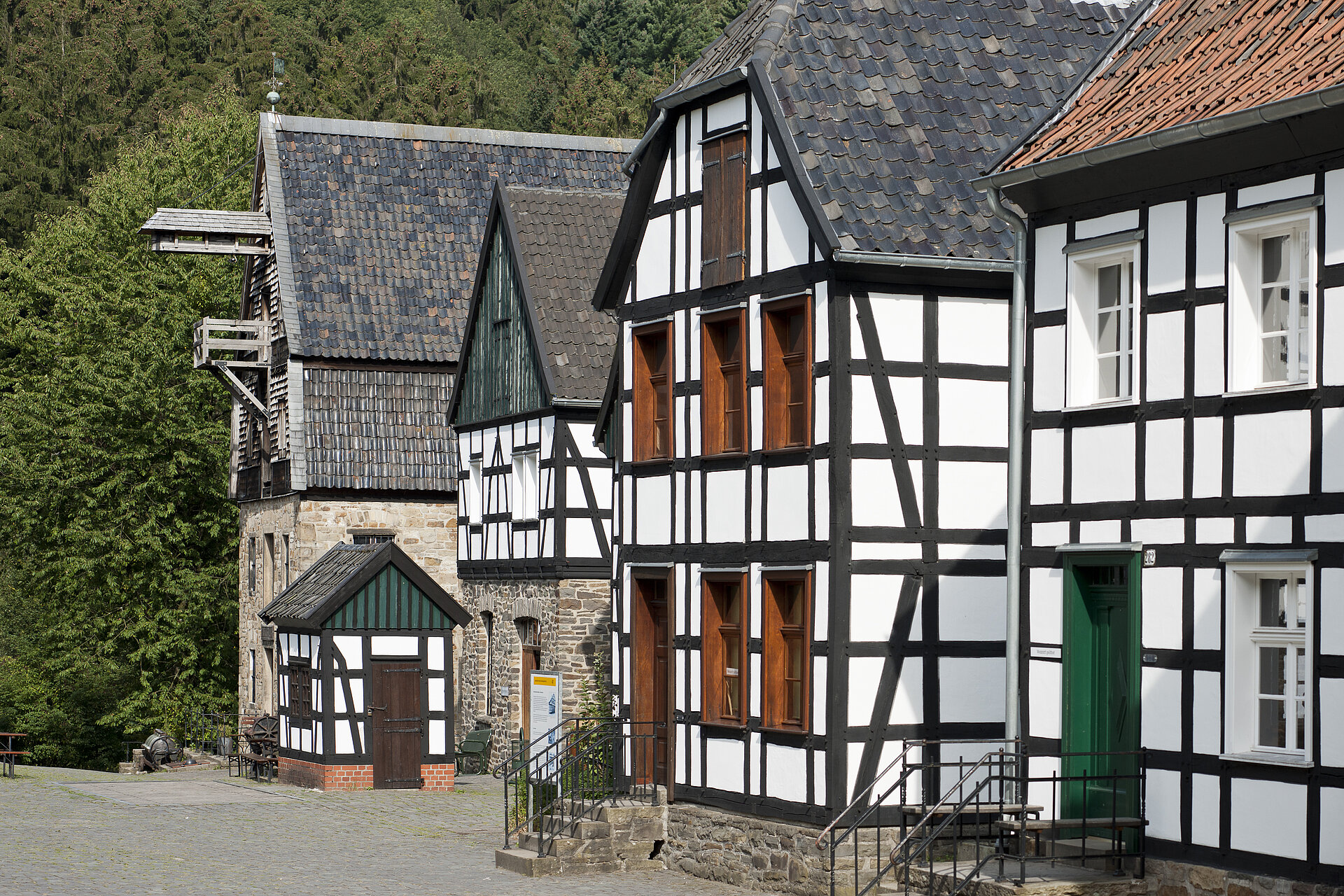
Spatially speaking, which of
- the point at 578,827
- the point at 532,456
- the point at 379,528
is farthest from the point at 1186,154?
the point at 379,528

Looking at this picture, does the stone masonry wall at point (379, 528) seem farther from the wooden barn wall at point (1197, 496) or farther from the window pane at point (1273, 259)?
the window pane at point (1273, 259)

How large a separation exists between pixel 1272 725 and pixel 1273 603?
33.5 inches

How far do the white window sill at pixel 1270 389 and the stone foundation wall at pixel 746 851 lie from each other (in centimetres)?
555

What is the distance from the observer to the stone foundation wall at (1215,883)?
42.0 feet

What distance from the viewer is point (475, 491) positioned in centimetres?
3153

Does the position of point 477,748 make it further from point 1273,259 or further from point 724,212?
point 1273,259

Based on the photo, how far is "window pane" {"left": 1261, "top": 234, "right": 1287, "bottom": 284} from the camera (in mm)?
13625

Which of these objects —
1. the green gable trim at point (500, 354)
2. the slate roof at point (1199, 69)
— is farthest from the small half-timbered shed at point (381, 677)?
the slate roof at point (1199, 69)

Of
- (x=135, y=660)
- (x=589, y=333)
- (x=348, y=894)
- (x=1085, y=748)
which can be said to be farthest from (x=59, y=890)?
(x=135, y=660)

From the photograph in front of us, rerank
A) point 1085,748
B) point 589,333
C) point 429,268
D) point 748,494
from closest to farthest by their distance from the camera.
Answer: point 1085,748, point 748,494, point 589,333, point 429,268

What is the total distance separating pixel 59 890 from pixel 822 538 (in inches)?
294

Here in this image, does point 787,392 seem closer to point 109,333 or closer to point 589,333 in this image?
point 589,333

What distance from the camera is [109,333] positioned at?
139 feet

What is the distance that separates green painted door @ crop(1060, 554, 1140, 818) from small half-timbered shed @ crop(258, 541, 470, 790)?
565 inches
